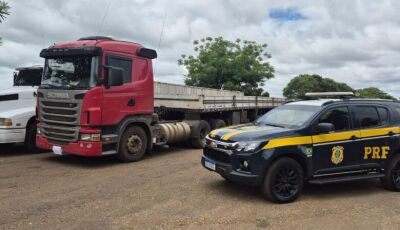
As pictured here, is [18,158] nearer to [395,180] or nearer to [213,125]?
[213,125]

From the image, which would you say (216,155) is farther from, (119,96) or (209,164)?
(119,96)

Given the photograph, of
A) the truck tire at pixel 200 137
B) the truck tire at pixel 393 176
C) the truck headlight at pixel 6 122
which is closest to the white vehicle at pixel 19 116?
the truck headlight at pixel 6 122

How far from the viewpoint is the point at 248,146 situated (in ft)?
22.8

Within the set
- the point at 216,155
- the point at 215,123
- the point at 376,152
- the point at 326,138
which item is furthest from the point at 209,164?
the point at 215,123

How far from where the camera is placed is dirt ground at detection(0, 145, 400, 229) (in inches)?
236

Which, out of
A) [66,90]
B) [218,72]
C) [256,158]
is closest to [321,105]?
[256,158]

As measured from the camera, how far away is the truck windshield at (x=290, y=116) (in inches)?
300

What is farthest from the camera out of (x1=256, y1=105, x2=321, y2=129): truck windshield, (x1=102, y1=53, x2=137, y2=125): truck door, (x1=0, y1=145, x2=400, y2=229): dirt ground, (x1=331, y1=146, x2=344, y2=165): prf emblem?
(x1=102, y1=53, x2=137, y2=125): truck door

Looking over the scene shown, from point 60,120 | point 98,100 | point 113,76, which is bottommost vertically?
point 60,120

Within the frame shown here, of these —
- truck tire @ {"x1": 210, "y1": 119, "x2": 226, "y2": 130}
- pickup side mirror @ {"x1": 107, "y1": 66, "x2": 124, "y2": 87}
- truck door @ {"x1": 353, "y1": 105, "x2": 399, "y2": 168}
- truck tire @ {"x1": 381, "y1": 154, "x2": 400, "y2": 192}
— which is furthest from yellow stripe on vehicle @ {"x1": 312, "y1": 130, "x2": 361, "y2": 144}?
truck tire @ {"x1": 210, "y1": 119, "x2": 226, "y2": 130}

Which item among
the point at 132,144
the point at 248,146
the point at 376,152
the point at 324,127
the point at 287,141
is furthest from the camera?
the point at 132,144

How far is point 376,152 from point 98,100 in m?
5.97

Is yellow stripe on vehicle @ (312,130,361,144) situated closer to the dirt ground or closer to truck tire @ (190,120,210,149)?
the dirt ground

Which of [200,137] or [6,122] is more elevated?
[6,122]
